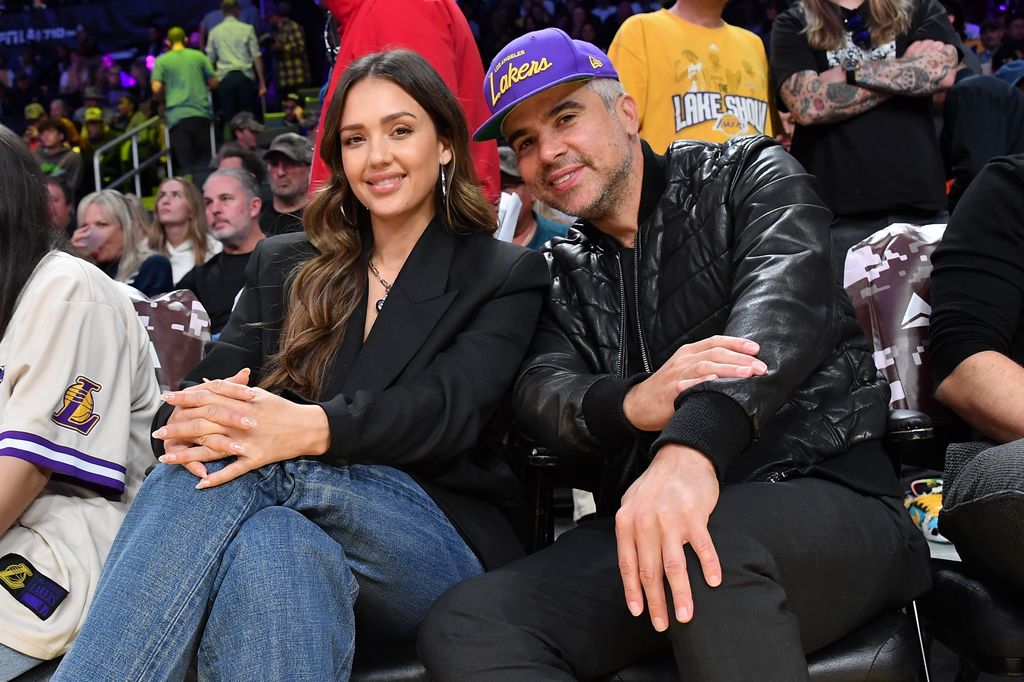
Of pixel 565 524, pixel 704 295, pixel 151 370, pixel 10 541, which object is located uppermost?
pixel 704 295

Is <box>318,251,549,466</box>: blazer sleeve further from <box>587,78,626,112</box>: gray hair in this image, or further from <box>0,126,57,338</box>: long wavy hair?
<box>0,126,57,338</box>: long wavy hair

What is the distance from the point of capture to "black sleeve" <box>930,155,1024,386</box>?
2.20 meters

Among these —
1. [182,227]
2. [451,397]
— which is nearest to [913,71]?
[451,397]

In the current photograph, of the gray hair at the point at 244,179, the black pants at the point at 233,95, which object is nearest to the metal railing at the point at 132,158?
the black pants at the point at 233,95

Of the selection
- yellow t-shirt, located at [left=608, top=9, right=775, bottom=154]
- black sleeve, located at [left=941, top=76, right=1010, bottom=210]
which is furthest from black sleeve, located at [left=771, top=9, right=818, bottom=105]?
black sleeve, located at [left=941, top=76, right=1010, bottom=210]

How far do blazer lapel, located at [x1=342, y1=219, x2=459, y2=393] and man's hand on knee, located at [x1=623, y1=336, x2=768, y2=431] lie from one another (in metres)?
0.50

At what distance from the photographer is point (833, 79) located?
3.32m

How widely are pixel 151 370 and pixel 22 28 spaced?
680 inches

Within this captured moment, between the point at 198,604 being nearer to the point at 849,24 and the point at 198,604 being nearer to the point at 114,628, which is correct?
the point at 114,628

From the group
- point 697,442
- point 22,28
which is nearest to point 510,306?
point 697,442

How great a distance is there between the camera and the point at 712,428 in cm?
164

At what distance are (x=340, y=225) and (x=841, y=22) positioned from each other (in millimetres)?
1818

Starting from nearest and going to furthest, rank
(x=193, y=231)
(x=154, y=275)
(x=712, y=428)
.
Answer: (x=712, y=428) < (x=154, y=275) < (x=193, y=231)

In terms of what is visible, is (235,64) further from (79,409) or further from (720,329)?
(720,329)
